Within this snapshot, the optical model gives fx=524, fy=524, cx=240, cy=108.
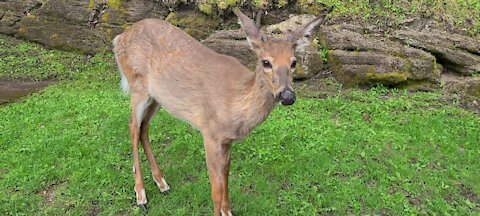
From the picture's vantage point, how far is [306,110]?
7.14 m

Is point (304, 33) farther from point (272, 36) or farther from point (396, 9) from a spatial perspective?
point (396, 9)

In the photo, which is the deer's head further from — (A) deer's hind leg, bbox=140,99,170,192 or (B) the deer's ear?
(A) deer's hind leg, bbox=140,99,170,192

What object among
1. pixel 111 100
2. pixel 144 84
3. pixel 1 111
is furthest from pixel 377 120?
pixel 1 111

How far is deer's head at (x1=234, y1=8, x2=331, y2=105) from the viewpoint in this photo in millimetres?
3762

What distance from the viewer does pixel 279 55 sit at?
12.8ft

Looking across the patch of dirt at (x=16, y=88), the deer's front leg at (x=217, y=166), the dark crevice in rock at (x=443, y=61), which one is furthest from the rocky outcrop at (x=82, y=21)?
the deer's front leg at (x=217, y=166)

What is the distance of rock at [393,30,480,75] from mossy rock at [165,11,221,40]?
10.5ft

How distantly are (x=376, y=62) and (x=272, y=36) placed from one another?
1617 millimetres

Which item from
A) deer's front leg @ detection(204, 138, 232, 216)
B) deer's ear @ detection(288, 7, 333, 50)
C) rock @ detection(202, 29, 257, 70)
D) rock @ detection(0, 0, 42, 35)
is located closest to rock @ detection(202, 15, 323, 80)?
rock @ detection(202, 29, 257, 70)

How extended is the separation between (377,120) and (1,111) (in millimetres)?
5075

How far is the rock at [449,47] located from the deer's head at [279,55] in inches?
185

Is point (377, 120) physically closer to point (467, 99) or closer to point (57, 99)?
point (467, 99)

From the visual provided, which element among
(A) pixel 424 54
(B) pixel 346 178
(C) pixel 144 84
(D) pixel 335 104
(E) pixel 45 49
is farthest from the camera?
(E) pixel 45 49

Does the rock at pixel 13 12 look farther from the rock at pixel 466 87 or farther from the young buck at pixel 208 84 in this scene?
the rock at pixel 466 87
